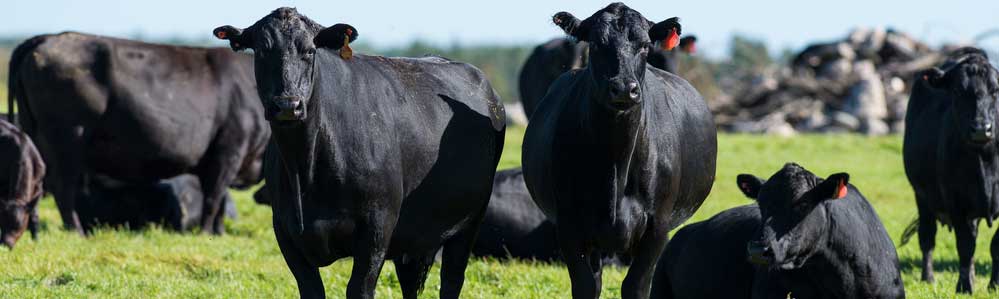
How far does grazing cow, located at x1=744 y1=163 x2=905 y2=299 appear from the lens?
7.98 meters

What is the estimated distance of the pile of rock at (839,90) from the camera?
3147 cm

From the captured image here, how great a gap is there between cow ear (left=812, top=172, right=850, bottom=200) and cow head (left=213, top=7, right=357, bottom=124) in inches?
109

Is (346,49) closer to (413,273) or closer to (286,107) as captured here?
(286,107)

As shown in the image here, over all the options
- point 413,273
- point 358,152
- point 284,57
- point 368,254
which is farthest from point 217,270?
point 284,57

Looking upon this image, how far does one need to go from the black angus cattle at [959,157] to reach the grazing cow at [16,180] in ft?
23.7

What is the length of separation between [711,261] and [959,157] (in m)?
3.45

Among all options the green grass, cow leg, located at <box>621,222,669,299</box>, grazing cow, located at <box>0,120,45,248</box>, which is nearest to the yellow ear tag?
cow leg, located at <box>621,222,669,299</box>

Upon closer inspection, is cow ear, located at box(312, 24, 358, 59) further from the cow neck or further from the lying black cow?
the lying black cow

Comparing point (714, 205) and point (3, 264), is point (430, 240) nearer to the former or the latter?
point (3, 264)

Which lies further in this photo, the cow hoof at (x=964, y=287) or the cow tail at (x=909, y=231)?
the cow tail at (x=909, y=231)

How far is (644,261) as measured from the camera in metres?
8.09

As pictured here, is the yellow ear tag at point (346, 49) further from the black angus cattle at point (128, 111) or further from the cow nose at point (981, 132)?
the black angus cattle at point (128, 111)

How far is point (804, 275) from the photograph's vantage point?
27.3 ft

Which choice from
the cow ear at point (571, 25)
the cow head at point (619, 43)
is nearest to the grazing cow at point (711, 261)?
the cow head at point (619, 43)
